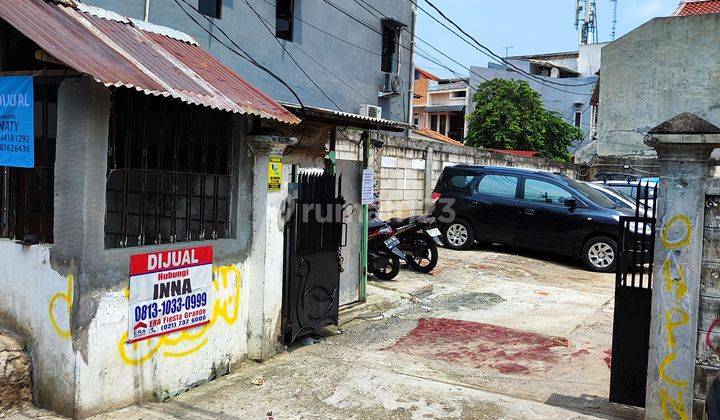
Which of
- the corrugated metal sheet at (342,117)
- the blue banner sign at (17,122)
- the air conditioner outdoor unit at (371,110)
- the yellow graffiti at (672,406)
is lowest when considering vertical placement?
the yellow graffiti at (672,406)

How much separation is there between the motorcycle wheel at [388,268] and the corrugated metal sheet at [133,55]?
4.21 meters

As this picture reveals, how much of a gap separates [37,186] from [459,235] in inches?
376

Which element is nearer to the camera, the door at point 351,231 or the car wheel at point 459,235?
the door at point 351,231

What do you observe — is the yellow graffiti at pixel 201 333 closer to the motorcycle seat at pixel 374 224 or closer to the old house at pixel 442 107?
the motorcycle seat at pixel 374 224

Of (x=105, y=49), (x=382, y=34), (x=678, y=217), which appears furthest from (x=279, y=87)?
(x=678, y=217)

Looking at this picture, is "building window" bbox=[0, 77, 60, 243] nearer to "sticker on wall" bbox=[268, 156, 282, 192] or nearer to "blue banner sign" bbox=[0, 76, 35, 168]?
"blue banner sign" bbox=[0, 76, 35, 168]

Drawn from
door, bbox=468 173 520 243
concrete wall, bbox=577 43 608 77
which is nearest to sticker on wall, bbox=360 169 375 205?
door, bbox=468 173 520 243

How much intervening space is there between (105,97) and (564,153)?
2973 centimetres

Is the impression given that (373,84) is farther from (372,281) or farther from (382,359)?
(382,359)

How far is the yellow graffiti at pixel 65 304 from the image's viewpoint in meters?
4.14

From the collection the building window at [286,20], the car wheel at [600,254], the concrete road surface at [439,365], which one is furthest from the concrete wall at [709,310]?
the building window at [286,20]

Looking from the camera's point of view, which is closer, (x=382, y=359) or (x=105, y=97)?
(x=105, y=97)

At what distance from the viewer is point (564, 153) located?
3123cm

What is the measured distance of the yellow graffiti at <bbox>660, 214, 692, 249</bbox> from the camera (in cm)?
421
